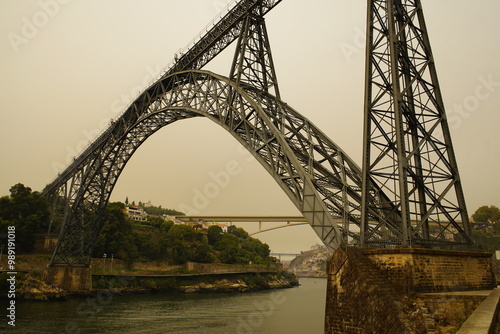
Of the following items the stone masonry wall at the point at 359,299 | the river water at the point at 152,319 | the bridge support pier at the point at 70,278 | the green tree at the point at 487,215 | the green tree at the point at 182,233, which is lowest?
the river water at the point at 152,319

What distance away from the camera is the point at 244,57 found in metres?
18.0

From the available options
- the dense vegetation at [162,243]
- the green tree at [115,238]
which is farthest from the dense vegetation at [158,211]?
the green tree at [115,238]

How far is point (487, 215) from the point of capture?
6725 cm

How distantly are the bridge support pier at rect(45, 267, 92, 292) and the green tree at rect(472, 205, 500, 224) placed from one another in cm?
6393

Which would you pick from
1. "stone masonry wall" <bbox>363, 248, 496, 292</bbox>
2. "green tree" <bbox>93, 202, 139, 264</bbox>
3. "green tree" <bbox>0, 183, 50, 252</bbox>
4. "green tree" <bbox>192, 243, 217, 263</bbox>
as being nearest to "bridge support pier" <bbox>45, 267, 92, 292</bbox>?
"green tree" <bbox>0, 183, 50, 252</bbox>

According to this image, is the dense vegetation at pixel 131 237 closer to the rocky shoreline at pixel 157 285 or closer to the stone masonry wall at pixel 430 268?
the rocky shoreline at pixel 157 285

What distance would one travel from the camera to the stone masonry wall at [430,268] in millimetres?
8867

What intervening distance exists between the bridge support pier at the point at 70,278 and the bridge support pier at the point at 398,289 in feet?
105


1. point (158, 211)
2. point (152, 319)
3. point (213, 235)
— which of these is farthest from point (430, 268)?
point (158, 211)

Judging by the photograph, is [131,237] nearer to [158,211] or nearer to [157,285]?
[157,285]

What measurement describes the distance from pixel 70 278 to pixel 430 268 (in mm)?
34014

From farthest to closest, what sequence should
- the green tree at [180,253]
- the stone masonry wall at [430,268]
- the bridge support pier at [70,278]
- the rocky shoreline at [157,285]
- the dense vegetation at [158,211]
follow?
the dense vegetation at [158,211], the green tree at [180,253], the bridge support pier at [70,278], the rocky shoreline at [157,285], the stone masonry wall at [430,268]

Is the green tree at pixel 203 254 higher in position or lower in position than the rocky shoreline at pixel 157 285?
higher

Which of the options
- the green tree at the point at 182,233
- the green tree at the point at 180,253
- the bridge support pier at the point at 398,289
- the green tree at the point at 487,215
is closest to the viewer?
the bridge support pier at the point at 398,289
